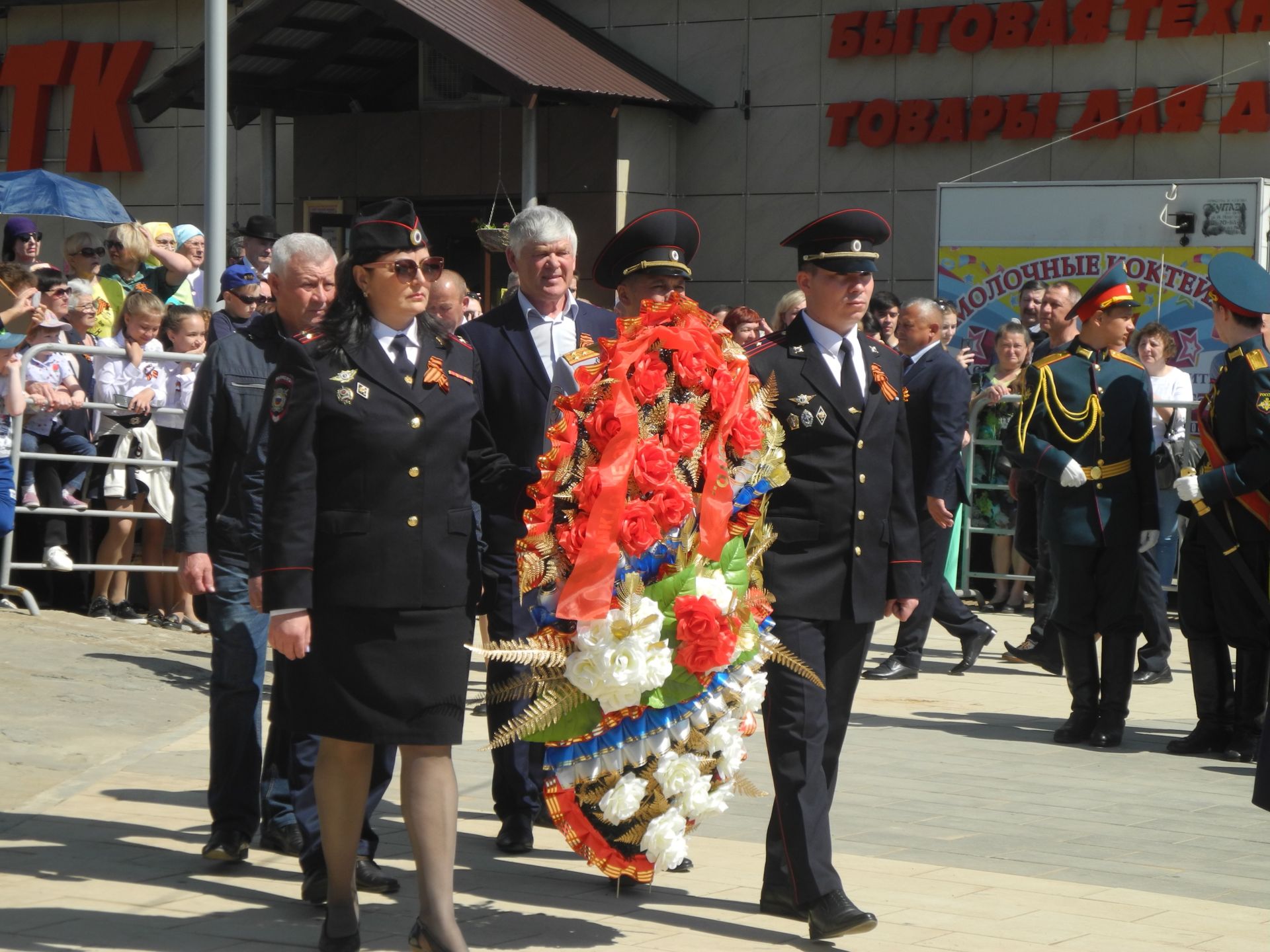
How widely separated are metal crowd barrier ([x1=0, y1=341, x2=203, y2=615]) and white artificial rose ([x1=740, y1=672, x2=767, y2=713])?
6.56 meters

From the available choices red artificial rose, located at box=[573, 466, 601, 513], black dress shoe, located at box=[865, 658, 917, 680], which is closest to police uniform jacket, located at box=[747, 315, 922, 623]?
red artificial rose, located at box=[573, 466, 601, 513]

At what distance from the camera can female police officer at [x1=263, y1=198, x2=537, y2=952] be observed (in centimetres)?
525

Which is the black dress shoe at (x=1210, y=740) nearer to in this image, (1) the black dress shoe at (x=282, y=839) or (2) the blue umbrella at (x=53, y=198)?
(1) the black dress shoe at (x=282, y=839)

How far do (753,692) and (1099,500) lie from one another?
4.08 m

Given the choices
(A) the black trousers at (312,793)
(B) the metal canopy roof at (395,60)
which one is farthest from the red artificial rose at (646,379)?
(B) the metal canopy roof at (395,60)

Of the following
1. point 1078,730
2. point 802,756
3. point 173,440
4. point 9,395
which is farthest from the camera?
point 173,440

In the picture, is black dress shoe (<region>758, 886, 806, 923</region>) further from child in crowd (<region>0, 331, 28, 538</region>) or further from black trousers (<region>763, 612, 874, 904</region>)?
child in crowd (<region>0, 331, 28, 538</region>)

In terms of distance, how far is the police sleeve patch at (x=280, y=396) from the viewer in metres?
5.37

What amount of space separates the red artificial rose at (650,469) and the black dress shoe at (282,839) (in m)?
2.09

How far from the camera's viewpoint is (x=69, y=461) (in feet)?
38.3

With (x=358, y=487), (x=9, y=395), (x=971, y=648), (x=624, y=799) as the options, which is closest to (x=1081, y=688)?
(x=971, y=648)

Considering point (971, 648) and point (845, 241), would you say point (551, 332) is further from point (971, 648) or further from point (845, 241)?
point (971, 648)

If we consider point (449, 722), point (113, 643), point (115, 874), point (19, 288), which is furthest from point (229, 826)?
point (19, 288)

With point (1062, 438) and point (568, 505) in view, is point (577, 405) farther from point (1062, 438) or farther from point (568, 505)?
point (1062, 438)
